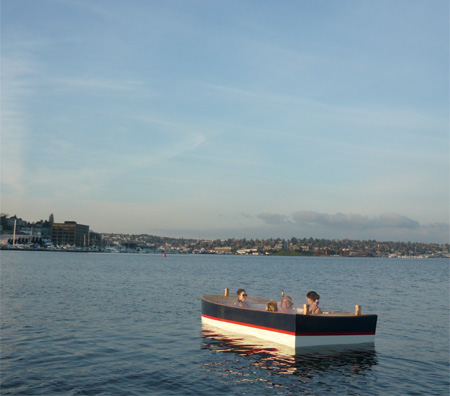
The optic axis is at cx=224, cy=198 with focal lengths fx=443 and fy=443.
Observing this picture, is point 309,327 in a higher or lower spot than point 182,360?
higher

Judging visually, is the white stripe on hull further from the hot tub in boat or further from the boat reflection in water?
the boat reflection in water

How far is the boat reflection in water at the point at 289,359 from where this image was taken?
18484 mm

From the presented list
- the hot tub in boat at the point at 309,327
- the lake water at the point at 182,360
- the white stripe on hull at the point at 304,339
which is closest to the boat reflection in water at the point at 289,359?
the lake water at the point at 182,360

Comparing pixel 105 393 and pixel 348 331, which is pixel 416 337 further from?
pixel 105 393

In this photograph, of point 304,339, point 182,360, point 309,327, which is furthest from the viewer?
point 304,339

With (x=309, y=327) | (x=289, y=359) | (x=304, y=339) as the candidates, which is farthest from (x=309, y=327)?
(x=289, y=359)

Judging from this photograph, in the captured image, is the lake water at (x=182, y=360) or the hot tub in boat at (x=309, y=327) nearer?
the lake water at (x=182, y=360)

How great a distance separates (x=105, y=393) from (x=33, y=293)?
33759 millimetres

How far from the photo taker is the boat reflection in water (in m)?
18.5

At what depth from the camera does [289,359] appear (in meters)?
20.4

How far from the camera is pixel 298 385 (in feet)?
55.4

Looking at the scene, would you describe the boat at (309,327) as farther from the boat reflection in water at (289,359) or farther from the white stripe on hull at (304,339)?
the boat reflection in water at (289,359)

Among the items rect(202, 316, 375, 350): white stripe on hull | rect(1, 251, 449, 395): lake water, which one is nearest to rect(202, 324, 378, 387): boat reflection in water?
rect(1, 251, 449, 395): lake water

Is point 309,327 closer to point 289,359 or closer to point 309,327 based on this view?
point 309,327
